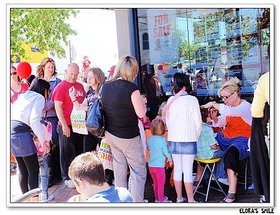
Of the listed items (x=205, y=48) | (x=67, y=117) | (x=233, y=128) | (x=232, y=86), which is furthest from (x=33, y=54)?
(x=233, y=128)

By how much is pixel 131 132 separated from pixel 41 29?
143cm

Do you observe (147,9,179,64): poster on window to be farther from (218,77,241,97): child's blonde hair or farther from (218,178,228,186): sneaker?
(218,178,228,186): sneaker

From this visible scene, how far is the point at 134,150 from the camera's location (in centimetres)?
404

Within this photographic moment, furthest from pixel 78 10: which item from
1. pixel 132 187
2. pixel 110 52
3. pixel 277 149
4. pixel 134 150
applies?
pixel 277 149

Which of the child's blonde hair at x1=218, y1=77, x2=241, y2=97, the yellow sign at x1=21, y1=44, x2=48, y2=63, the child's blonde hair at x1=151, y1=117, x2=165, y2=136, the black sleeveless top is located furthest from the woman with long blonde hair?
the child's blonde hair at x1=218, y1=77, x2=241, y2=97

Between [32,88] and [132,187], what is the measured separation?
4.79 feet

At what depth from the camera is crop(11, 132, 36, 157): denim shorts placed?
418 cm

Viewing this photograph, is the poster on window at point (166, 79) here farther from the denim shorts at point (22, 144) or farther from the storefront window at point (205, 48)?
the denim shorts at point (22, 144)

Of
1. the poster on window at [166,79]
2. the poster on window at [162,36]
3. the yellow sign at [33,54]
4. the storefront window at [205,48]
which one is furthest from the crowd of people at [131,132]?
the poster on window at [162,36]

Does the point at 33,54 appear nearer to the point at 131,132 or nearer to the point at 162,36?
the point at 131,132

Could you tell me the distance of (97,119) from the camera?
4016 mm

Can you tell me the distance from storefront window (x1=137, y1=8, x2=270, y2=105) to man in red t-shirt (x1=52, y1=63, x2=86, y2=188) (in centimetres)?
99

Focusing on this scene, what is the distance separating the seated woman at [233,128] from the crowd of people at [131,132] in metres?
0.01
